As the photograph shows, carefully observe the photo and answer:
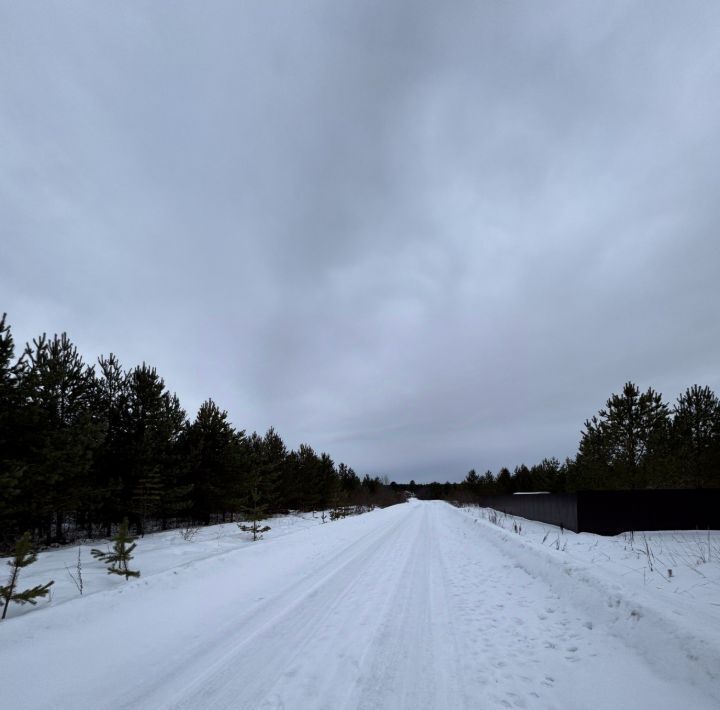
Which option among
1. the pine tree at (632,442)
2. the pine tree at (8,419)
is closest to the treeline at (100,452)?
the pine tree at (8,419)

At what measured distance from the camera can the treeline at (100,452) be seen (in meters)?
12.7

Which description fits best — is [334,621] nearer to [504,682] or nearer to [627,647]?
[504,682]

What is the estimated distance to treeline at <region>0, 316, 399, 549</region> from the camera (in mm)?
12734

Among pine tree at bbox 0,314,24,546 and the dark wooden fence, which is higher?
pine tree at bbox 0,314,24,546

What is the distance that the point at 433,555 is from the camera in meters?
10.1

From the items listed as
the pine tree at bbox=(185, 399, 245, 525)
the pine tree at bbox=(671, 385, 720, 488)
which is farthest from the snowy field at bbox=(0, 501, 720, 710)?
the pine tree at bbox=(671, 385, 720, 488)

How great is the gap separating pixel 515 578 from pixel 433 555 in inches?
124

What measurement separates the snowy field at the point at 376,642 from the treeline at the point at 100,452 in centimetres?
761

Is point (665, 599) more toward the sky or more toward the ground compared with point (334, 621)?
more toward the sky

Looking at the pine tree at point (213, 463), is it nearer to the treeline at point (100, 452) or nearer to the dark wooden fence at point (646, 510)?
the treeline at point (100, 452)

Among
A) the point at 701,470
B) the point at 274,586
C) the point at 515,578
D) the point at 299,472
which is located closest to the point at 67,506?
the point at 274,586

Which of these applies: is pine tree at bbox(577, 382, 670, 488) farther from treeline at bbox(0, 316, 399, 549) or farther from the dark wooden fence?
treeline at bbox(0, 316, 399, 549)

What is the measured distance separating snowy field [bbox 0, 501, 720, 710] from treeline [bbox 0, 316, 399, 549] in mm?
7606

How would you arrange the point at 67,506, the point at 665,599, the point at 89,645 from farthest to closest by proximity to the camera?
the point at 67,506 → the point at 665,599 → the point at 89,645
